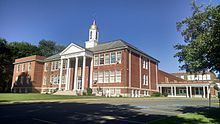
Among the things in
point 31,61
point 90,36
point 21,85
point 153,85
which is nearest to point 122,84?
point 153,85

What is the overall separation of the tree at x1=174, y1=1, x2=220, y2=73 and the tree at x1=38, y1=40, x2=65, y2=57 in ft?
232

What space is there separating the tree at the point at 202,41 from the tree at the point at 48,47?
70.8 meters

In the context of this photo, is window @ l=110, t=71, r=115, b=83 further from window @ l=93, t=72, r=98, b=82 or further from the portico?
the portico

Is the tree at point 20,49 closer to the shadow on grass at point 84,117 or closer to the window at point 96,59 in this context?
the window at point 96,59

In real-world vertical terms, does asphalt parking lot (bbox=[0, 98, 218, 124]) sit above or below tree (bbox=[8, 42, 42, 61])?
below

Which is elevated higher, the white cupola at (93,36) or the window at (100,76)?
the white cupola at (93,36)

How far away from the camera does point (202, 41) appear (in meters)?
11.7

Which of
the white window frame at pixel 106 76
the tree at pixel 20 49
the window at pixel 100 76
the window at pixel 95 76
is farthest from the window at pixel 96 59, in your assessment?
the tree at pixel 20 49

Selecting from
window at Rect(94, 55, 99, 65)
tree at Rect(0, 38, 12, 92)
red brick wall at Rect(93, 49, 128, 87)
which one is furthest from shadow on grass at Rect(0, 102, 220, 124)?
tree at Rect(0, 38, 12, 92)

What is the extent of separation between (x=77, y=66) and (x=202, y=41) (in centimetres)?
3045

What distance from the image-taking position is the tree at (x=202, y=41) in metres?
11.2

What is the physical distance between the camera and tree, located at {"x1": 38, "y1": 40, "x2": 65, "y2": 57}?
78.9 meters

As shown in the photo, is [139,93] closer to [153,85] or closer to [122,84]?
[122,84]

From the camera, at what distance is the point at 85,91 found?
121 ft
